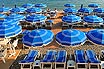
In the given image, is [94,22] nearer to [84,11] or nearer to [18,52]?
[84,11]

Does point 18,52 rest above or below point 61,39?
below

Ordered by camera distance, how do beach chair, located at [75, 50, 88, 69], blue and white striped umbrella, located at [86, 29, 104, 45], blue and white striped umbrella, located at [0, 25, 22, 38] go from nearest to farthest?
beach chair, located at [75, 50, 88, 69] → blue and white striped umbrella, located at [86, 29, 104, 45] → blue and white striped umbrella, located at [0, 25, 22, 38]

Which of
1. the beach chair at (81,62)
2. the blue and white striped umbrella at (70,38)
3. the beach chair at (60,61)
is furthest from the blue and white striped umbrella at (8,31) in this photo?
the beach chair at (81,62)

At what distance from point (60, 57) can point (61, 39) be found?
1.42 m

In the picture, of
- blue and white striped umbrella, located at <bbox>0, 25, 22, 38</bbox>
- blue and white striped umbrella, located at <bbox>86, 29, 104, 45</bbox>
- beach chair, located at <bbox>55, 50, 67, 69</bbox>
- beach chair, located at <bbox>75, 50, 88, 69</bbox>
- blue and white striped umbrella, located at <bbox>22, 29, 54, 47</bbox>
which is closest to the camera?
beach chair, located at <bbox>75, 50, 88, 69</bbox>

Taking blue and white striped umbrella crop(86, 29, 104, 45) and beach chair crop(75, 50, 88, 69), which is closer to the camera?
beach chair crop(75, 50, 88, 69)

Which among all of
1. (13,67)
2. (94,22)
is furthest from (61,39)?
(94,22)

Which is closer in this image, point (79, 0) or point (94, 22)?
point (94, 22)

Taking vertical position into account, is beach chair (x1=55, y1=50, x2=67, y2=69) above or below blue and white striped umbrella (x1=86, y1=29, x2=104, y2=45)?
below

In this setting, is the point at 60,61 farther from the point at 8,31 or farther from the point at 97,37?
the point at 8,31

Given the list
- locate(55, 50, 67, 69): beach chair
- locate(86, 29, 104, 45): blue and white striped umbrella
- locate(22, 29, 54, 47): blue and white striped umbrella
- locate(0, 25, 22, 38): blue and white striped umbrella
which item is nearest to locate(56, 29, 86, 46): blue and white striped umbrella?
Answer: locate(86, 29, 104, 45): blue and white striped umbrella

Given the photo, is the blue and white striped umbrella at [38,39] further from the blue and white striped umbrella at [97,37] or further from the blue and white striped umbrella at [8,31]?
the blue and white striped umbrella at [97,37]

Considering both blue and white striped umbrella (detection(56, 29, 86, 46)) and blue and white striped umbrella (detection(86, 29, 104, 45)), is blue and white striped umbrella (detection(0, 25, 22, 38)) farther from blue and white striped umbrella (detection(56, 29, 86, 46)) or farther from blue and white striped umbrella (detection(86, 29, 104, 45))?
blue and white striped umbrella (detection(86, 29, 104, 45))

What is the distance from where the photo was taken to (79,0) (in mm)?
51562
